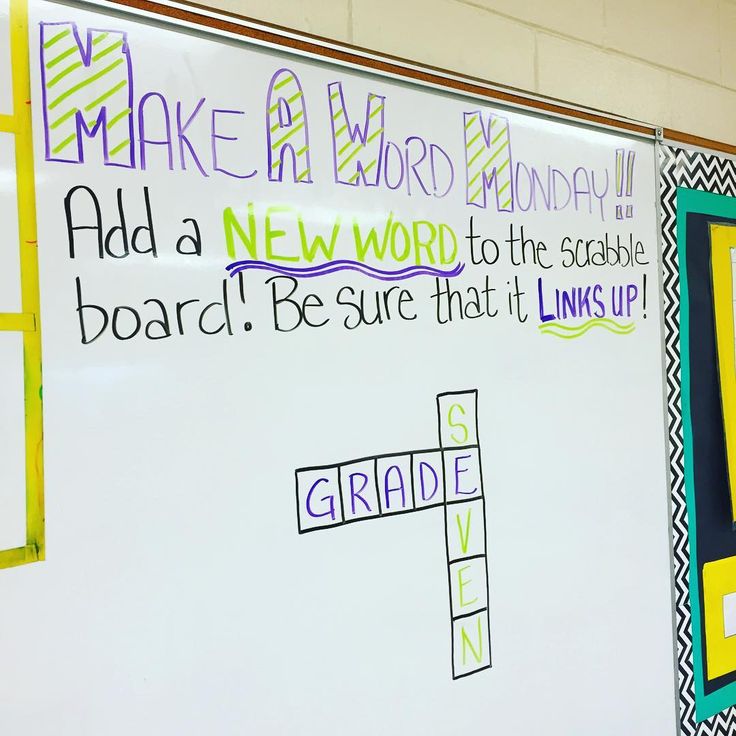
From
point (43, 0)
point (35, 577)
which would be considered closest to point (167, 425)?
point (35, 577)

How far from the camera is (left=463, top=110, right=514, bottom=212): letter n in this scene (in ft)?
3.07

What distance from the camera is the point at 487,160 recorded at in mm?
953

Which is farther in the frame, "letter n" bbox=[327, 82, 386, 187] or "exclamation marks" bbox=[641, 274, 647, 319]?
"exclamation marks" bbox=[641, 274, 647, 319]

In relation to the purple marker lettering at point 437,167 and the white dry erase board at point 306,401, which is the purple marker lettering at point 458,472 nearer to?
the white dry erase board at point 306,401

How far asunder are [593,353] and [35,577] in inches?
31.5

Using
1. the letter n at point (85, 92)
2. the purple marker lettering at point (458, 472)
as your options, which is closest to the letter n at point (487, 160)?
the purple marker lettering at point (458, 472)

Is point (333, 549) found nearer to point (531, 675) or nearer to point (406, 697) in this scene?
point (406, 697)

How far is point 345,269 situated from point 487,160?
0.28 meters

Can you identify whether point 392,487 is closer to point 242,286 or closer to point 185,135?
point 242,286

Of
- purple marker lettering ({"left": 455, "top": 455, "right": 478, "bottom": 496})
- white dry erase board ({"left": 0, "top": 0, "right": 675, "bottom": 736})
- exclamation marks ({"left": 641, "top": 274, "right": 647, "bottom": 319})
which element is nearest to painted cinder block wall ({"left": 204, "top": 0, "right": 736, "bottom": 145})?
white dry erase board ({"left": 0, "top": 0, "right": 675, "bottom": 736})

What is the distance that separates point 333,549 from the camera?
821mm

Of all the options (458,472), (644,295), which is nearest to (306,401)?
(458,472)

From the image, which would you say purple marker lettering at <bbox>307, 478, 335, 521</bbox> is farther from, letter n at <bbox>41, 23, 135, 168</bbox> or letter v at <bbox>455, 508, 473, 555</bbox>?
Answer: letter n at <bbox>41, 23, 135, 168</bbox>

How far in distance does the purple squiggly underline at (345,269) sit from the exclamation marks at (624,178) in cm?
35
